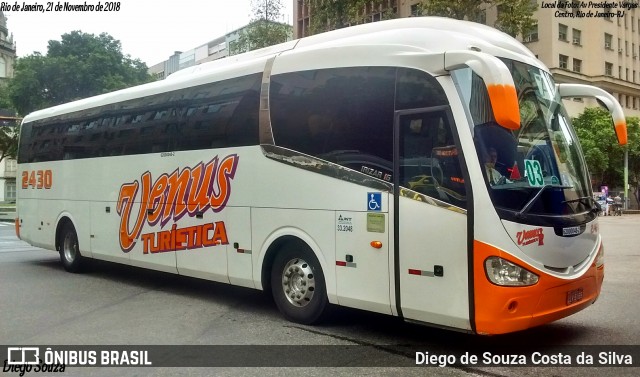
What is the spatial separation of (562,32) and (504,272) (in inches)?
2139

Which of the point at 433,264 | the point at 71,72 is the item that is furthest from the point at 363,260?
the point at 71,72

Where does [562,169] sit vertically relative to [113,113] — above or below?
below

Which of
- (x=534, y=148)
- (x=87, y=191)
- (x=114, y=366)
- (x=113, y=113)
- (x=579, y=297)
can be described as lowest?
(x=114, y=366)

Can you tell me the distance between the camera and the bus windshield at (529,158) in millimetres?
5434

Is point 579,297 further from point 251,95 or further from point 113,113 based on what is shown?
point 113,113

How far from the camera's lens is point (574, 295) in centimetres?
582

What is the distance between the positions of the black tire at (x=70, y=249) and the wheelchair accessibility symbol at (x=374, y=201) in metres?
7.32

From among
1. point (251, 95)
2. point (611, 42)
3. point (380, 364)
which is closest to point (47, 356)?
point (380, 364)

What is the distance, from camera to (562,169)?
19.5ft

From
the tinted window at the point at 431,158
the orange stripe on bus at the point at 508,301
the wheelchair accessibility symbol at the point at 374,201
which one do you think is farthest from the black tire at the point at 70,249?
the orange stripe on bus at the point at 508,301

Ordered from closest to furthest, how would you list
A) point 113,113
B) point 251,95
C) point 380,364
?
point 380,364 < point 251,95 < point 113,113

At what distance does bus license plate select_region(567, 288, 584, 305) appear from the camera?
5.74 metres

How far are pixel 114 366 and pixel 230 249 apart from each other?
2545mm

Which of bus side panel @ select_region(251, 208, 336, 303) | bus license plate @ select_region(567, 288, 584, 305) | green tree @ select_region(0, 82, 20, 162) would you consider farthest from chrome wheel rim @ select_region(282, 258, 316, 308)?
green tree @ select_region(0, 82, 20, 162)
